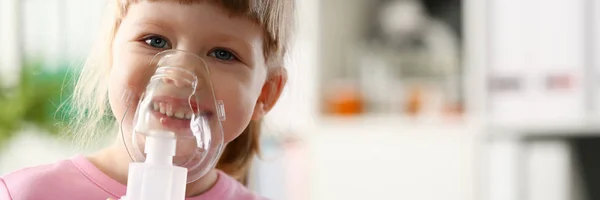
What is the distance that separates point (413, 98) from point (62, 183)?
84.3 inches

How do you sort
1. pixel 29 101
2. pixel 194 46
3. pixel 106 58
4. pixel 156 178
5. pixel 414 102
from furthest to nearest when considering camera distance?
pixel 414 102 < pixel 29 101 < pixel 106 58 < pixel 194 46 < pixel 156 178

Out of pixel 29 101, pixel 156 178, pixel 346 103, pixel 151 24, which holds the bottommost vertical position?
pixel 346 103

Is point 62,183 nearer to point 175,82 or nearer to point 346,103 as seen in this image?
point 175,82

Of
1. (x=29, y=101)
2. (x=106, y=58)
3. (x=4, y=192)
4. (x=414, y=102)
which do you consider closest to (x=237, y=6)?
(x=106, y=58)

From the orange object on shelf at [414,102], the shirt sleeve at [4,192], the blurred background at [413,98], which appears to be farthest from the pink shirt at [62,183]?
the orange object on shelf at [414,102]

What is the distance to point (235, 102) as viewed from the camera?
83 centimetres

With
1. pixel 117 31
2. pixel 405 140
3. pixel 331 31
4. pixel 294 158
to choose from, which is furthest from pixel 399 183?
pixel 117 31

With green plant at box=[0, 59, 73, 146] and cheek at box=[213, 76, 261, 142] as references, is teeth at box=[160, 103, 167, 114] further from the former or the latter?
green plant at box=[0, 59, 73, 146]

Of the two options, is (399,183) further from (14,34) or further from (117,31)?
(117,31)

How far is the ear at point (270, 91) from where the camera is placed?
3.14ft

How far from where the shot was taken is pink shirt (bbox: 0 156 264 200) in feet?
2.72

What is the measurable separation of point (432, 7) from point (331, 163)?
634 millimetres

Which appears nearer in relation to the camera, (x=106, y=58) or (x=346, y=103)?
(x=106, y=58)

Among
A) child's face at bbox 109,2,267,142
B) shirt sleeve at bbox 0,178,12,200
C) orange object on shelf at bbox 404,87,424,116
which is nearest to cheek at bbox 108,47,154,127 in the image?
child's face at bbox 109,2,267,142
